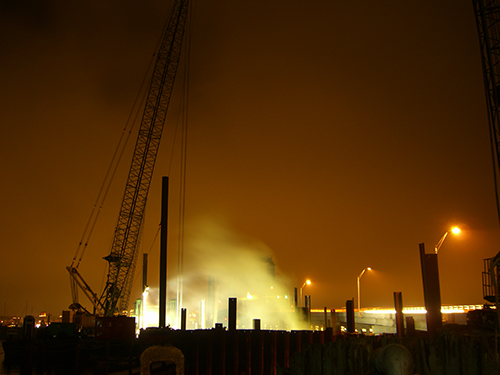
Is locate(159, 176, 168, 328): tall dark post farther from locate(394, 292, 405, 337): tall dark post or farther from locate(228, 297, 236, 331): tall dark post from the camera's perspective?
locate(394, 292, 405, 337): tall dark post

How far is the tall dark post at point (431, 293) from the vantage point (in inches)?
736

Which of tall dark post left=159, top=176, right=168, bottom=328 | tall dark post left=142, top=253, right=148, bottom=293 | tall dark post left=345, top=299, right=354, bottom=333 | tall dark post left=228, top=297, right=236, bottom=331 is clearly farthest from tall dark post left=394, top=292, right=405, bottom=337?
Result: tall dark post left=142, top=253, right=148, bottom=293

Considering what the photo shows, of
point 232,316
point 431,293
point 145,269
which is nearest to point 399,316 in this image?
point 431,293

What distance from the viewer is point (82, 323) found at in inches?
1865

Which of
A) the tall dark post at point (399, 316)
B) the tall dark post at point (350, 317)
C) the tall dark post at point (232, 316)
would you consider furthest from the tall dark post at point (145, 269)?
the tall dark post at point (399, 316)

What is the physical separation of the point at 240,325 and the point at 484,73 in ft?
222

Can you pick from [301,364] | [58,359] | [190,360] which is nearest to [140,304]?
[58,359]

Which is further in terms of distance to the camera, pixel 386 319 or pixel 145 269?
pixel 145 269

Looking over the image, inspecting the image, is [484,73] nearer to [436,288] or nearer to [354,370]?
[436,288]

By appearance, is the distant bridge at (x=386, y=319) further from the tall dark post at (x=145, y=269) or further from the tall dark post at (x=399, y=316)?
the tall dark post at (x=145, y=269)

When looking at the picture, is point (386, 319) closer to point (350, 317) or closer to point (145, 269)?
point (350, 317)

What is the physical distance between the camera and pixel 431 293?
19.3 meters

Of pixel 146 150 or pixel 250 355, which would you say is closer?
pixel 250 355

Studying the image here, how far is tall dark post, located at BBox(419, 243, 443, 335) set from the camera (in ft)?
61.3
